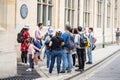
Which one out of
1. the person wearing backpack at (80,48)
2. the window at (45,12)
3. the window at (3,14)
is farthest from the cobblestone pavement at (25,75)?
the window at (45,12)

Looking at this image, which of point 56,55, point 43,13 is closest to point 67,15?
point 43,13

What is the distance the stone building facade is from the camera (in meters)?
15.5

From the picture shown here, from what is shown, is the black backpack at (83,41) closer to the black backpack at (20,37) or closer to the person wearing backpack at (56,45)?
the person wearing backpack at (56,45)

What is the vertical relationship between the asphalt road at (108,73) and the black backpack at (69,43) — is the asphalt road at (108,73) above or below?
below

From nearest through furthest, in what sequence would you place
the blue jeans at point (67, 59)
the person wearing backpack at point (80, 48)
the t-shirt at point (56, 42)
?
the t-shirt at point (56, 42)
the blue jeans at point (67, 59)
the person wearing backpack at point (80, 48)

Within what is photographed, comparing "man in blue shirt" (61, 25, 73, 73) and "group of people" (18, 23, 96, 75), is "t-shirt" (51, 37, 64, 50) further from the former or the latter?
"man in blue shirt" (61, 25, 73, 73)

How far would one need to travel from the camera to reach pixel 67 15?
31609 millimetres

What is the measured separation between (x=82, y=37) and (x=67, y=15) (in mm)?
12570

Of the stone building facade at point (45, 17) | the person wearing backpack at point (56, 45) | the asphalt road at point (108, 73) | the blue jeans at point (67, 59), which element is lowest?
the asphalt road at point (108, 73)

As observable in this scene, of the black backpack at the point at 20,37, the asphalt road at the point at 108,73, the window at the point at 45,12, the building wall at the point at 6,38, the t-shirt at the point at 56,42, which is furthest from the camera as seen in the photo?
the window at the point at 45,12

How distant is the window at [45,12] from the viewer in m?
25.2

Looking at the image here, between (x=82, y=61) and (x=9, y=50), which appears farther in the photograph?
(x=82, y=61)

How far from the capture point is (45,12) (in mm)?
26297

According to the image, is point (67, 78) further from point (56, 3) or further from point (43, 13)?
point (56, 3)
